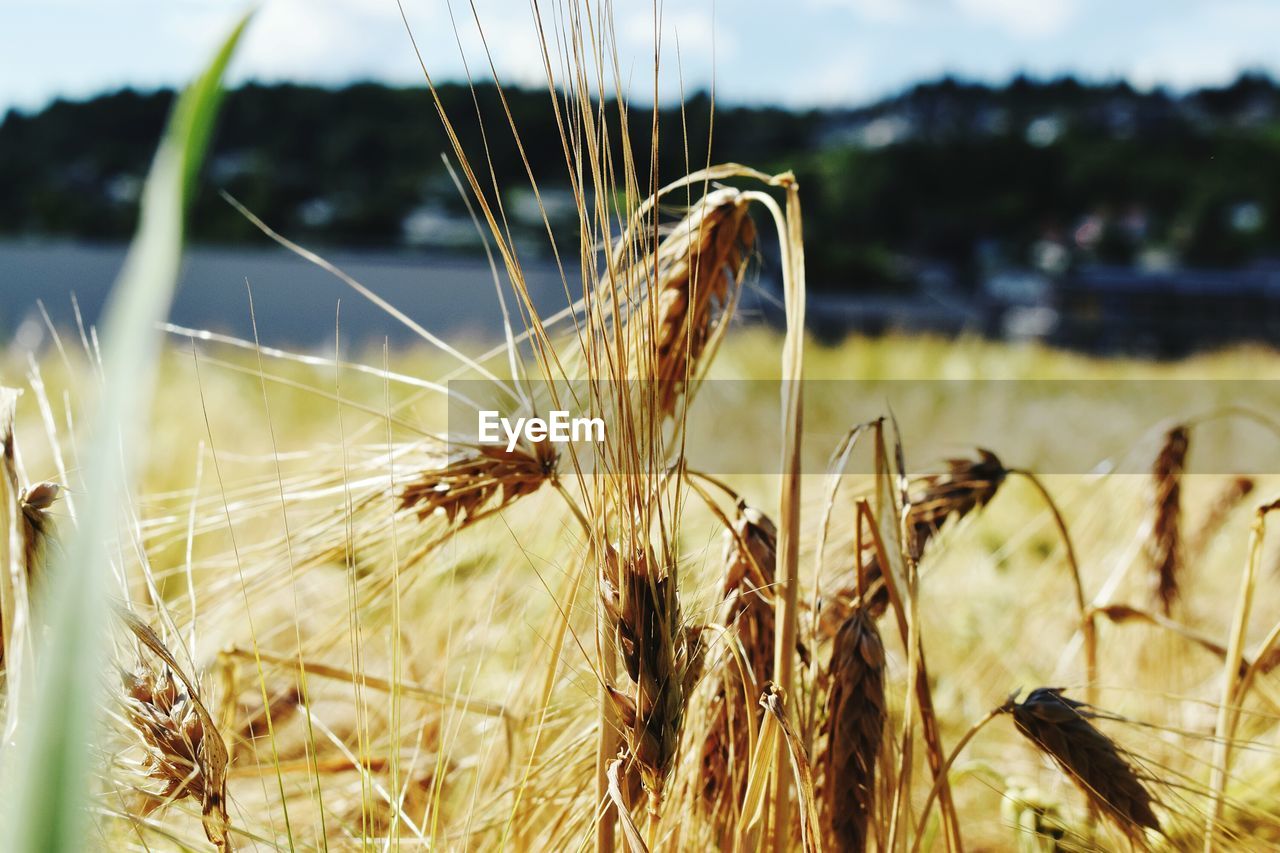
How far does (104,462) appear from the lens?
0.36 ft

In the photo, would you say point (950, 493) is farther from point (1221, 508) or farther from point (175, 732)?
point (1221, 508)

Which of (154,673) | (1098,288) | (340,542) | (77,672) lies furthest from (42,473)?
(1098,288)

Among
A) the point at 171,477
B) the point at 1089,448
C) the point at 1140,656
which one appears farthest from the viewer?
the point at 1089,448

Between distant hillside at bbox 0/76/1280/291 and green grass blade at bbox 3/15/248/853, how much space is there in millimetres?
10776

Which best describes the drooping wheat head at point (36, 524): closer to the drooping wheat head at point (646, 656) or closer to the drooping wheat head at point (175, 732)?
the drooping wheat head at point (175, 732)

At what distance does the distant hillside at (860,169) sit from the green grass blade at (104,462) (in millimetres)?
10776

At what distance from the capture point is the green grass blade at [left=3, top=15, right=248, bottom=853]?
11 centimetres

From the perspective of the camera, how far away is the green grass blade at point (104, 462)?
105 millimetres

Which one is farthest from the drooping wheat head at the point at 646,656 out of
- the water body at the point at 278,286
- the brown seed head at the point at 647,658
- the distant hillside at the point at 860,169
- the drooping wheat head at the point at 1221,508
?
the water body at the point at 278,286

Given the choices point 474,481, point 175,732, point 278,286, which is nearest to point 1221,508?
point 474,481

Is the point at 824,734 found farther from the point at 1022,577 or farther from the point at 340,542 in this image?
the point at 1022,577

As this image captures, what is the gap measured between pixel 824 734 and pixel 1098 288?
1420 centimetres

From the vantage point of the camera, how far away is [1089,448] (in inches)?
98.0

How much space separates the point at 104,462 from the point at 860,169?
64.1 ft
